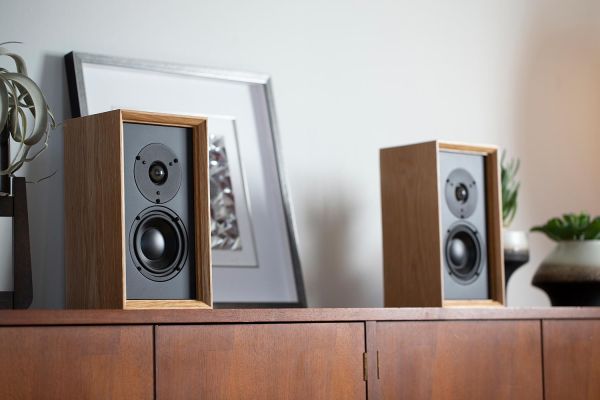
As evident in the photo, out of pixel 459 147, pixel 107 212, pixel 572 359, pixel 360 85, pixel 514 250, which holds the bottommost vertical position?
pixel 572 359

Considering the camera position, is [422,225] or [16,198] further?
[422,225]

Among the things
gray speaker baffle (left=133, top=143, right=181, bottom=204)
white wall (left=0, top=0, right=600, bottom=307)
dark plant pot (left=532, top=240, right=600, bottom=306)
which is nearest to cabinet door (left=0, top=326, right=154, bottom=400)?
gray speaker baffle (left=133, top=143, right=181, bottom=204)

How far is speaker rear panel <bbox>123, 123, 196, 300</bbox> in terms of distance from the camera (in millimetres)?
1620

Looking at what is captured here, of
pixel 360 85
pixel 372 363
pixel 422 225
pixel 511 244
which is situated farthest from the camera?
pixel 360 85

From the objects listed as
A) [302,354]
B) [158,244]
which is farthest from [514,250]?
[158,244]

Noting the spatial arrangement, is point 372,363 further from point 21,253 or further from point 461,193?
point 21,253

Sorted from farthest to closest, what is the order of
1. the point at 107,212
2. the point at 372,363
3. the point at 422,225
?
the point at 422,225 → the point at 372,363 → the point at 107,212

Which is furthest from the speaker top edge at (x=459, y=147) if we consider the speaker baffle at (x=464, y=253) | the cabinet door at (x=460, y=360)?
the cabinet door at (x=460, y=360)

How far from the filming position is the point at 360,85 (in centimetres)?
241

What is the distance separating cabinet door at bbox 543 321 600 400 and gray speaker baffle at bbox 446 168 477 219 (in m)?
0.29

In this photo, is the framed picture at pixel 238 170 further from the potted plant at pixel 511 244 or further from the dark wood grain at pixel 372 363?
the potted plant at pixel 511 244

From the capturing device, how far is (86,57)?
1.95m

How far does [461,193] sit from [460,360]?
0.37 meters

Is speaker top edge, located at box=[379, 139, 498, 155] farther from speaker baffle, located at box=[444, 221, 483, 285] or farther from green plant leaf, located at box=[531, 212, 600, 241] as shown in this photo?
green plant leaf, located at box=[531, 212, 600, 241]
